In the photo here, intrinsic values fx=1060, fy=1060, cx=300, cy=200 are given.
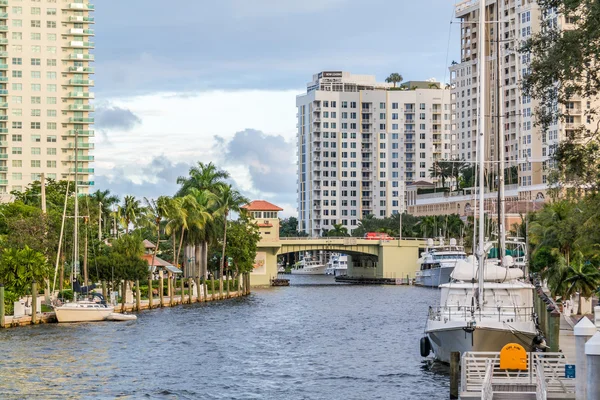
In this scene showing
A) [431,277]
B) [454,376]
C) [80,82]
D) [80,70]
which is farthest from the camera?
[80,70]

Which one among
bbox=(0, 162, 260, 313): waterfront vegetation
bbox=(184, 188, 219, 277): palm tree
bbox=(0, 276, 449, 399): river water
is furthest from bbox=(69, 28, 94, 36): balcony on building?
bbox=(0, 276, 449, 399): river water

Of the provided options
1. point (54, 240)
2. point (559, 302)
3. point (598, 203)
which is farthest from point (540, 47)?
point (54, 240)

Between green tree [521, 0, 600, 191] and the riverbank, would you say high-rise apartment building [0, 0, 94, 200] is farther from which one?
green tree [521, 0, 600, 191]

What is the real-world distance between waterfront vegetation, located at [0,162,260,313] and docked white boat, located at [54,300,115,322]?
2.80 meters

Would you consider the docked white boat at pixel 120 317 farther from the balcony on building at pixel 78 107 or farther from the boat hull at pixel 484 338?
the balcony on building at pixel 78 107

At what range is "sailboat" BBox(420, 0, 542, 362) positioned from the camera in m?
47.6

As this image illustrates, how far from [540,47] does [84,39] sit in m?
166

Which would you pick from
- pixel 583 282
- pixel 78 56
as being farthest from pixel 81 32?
pixel 583 282

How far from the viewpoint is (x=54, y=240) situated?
298 feet

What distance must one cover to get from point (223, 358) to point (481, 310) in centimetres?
1655

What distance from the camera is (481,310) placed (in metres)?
49.5

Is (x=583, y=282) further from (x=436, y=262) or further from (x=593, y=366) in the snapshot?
(x=436, y=262)

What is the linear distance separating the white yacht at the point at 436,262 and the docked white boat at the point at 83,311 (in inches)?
2814

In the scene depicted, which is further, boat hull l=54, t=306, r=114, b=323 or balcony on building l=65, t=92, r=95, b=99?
balcony on building l=65, t=92, r=95, b=99
